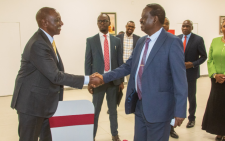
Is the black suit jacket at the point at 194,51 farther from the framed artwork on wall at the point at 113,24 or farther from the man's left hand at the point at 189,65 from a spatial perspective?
the framed artwork on wall at the point at 113,24

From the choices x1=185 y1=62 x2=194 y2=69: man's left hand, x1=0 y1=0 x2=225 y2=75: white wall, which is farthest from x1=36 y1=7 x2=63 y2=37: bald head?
x1=0 y1=0 x2=225 y2=75: white wall

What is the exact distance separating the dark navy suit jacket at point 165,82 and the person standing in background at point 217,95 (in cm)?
176

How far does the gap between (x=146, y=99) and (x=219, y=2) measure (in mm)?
9892

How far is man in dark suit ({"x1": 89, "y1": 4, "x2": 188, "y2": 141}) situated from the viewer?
1.83 metres

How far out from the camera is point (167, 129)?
6.55 feet

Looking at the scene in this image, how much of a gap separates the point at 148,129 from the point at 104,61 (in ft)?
5.28

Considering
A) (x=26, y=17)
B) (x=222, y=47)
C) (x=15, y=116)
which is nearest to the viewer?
(x=222, y=47)

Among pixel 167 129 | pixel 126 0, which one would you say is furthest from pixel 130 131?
pixel 126 0

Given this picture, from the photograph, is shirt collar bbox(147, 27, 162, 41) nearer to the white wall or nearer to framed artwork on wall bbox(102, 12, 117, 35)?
the white wall

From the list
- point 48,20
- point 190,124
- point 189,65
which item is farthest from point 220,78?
point 48,20

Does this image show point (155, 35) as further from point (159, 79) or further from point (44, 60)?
point (44, 60)

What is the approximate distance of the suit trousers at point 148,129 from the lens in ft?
6.34

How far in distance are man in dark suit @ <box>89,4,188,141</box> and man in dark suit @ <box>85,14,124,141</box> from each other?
1334 mm

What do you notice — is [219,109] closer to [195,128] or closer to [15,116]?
[195,128]
